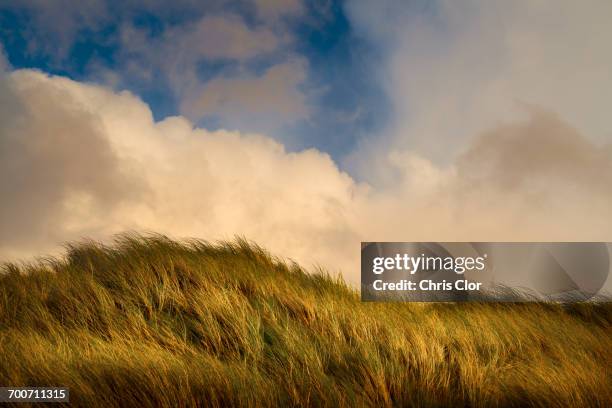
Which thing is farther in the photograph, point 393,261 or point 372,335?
point 393,261

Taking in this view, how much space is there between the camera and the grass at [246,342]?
4.07 metres

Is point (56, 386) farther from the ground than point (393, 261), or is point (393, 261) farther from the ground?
point (393, 261)

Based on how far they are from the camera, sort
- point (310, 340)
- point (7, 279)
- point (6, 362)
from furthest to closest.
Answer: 1. point (7, 279)
2. point (310, 340)
3. point (6, 362)

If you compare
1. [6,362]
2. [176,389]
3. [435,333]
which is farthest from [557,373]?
[6,362]

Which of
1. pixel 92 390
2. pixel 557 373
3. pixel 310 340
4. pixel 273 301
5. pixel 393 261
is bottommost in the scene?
pixel 92 390

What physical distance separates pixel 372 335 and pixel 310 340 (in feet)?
2.31

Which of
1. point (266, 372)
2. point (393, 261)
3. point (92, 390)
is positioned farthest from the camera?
point (393, 261)

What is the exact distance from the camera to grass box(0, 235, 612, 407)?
4.07 metres

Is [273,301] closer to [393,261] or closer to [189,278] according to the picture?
[189,278]

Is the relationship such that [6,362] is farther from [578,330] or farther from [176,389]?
[578,330]

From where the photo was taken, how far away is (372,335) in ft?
19.0

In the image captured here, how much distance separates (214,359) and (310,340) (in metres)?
1.14

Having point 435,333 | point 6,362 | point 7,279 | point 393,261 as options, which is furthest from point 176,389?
point 393,261

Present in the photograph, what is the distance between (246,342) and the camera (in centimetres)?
506
